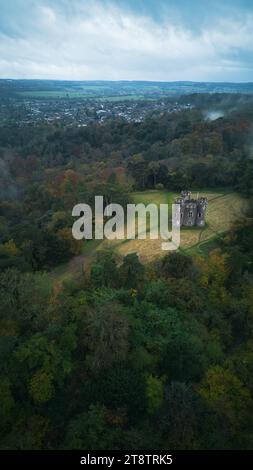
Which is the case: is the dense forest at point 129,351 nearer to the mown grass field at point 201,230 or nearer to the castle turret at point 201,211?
the mown grass field at point 201,230

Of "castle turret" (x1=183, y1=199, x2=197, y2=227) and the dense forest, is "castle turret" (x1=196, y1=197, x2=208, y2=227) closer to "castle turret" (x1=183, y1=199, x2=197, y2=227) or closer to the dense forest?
"castle turret" (x1=183, y1=199, x2=197, y2=227)

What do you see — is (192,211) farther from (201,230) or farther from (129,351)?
(129,351)

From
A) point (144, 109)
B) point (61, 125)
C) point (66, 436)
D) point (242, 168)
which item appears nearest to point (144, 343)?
point (66, 436)

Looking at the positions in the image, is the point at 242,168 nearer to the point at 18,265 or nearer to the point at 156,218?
the point at 156,218

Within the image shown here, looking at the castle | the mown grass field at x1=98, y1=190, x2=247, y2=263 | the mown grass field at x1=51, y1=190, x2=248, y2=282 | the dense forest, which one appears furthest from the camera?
the castle

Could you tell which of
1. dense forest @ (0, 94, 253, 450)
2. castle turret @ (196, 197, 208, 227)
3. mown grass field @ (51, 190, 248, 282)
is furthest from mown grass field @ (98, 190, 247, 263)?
dense forest @ (0, 94, 253, 450)

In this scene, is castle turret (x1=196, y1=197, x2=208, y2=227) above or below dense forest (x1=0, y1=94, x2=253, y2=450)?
above

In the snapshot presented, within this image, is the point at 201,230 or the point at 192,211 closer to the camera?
the point at 201,230

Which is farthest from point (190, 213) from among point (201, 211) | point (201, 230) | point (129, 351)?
point (129, 351)

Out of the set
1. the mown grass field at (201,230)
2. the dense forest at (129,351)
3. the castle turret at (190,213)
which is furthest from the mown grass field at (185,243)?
the dense forest at (129,351)
